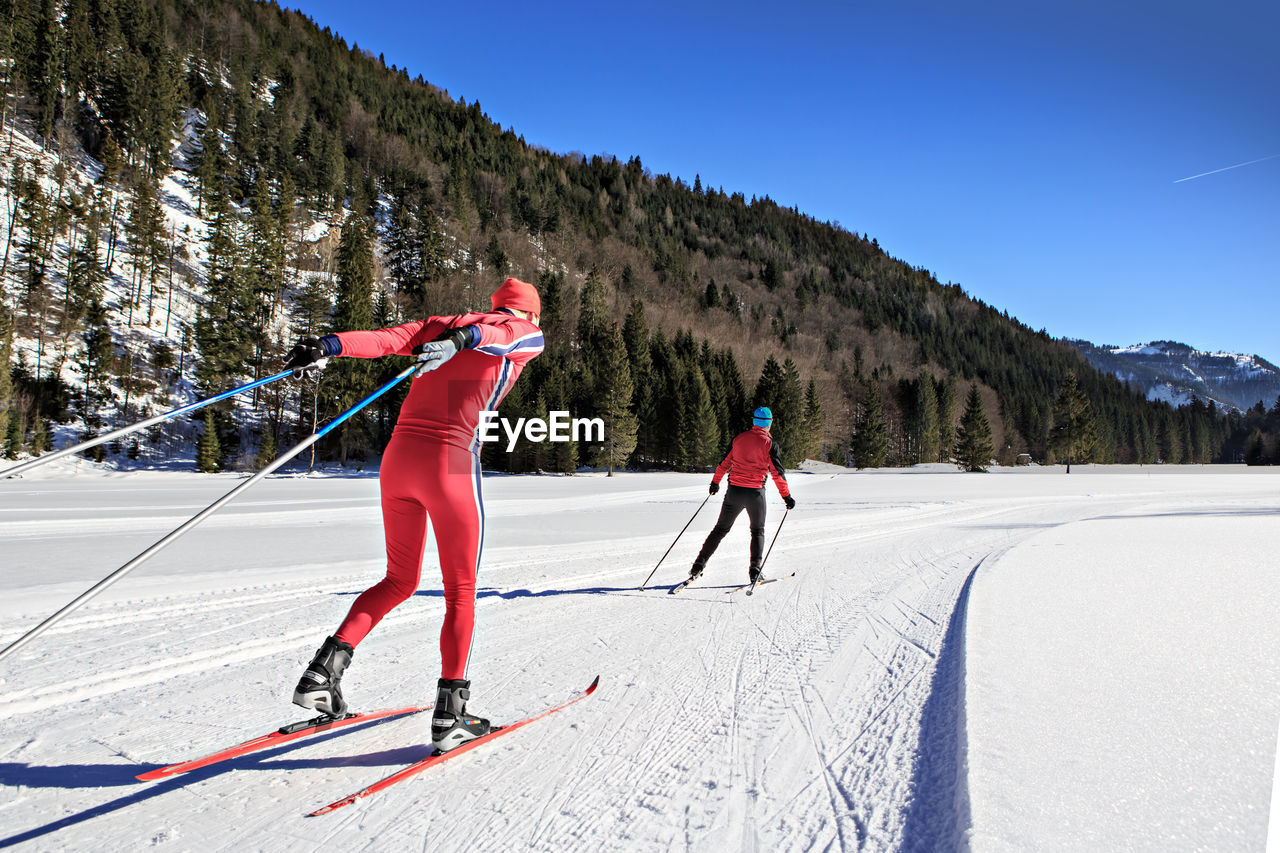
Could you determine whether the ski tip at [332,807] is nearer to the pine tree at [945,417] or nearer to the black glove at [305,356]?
the black glove at [305,356]

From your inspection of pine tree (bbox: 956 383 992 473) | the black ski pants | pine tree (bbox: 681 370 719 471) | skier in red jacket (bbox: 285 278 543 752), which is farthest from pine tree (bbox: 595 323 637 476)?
skier in red jacket (bbox: 285 278 543 752)

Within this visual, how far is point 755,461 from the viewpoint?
22.0 ft

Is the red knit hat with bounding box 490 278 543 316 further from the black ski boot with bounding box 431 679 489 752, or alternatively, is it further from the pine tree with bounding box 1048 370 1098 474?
the pine tree with bounding box 1048 370 1098 474

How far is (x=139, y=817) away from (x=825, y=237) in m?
173

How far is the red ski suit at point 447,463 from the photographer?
8.66 ft

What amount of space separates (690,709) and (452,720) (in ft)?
4.03

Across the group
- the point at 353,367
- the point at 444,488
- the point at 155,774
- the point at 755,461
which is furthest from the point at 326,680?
the point at 353,367

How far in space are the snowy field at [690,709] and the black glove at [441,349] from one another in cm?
166

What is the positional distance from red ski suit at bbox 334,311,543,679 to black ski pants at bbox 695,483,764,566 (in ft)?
13.7

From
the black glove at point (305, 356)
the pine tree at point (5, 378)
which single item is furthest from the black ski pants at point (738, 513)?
the pine tree at point (5, 378)

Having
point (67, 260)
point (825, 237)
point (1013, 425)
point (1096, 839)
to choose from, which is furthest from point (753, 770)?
point (825, 237)

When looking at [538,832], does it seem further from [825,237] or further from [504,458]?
[825,237]

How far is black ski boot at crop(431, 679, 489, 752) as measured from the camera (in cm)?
258

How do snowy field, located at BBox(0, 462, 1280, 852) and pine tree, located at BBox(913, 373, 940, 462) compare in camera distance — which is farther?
pine tree, located at BBox(913, 373, 940, 462)
